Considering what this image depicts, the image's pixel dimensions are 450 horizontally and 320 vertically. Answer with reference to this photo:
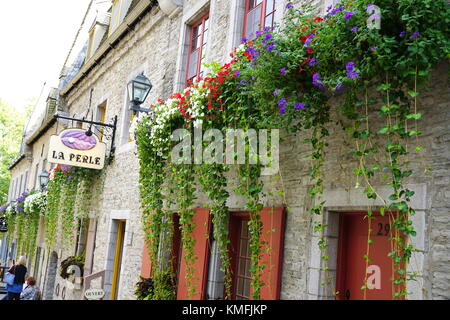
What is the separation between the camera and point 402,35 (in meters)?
3.11

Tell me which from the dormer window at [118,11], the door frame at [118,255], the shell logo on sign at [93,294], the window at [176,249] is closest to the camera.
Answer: the shell logo on sign at [93,294]

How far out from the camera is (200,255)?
6.04m

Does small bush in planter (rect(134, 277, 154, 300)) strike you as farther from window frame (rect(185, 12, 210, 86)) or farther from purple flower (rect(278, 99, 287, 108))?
purple flower (rect(278, 99, 287, 108))

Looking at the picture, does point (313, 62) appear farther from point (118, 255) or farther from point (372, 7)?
point (118, 255)

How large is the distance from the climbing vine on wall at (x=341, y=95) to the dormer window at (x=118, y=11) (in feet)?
20.3

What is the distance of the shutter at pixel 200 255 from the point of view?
5.90 meters

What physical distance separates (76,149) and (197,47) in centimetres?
307

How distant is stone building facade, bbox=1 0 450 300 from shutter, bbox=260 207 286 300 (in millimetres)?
33

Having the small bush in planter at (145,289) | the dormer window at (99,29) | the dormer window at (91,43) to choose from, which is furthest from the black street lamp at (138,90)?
the dormer window at (91,43)

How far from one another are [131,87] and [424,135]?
4642 mm

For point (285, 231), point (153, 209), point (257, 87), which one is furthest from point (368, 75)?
point (153, 209)

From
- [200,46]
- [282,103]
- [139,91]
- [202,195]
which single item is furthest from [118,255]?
[282,103]

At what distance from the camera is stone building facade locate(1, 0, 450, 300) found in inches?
131

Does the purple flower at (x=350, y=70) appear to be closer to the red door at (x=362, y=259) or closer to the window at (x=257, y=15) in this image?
the red door at (x=362, y=259)
